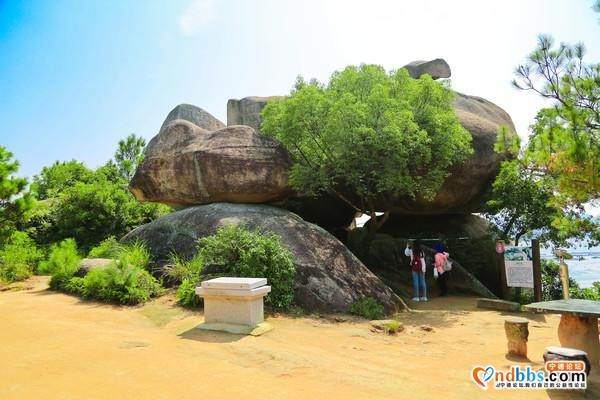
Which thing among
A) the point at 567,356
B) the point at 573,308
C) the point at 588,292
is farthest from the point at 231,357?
the point at 588,292

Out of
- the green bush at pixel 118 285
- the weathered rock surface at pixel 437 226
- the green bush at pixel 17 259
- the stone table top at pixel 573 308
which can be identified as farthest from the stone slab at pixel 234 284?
the weathered rock surface at pixel 437 226

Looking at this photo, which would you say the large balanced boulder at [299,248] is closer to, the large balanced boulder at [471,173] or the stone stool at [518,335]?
the stone stool at [518,335]

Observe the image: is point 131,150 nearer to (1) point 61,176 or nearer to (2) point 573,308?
(1) point 61,176

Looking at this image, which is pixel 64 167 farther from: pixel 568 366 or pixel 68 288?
pixel 568 366

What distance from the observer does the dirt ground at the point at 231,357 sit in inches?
165

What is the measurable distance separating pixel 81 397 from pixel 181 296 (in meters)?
4.46

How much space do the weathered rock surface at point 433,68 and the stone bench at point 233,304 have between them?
50.8 ft

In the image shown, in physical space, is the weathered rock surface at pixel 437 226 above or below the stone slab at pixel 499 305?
above

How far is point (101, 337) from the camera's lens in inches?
229

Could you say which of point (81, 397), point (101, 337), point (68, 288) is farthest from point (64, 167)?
point (81, 397)

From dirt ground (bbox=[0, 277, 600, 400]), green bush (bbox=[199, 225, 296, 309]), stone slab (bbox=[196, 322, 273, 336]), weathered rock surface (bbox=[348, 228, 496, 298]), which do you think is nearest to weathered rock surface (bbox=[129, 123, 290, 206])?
green bush (bbox=[199, 225, 296, 309])

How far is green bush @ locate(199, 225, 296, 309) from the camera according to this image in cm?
835

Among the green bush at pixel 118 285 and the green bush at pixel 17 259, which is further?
the green bush at pixel 17 259

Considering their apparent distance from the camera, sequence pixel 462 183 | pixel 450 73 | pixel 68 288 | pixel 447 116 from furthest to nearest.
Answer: pixel 450 73 → pixel 462 183 → pixel 447 116 → pixel 68 288
